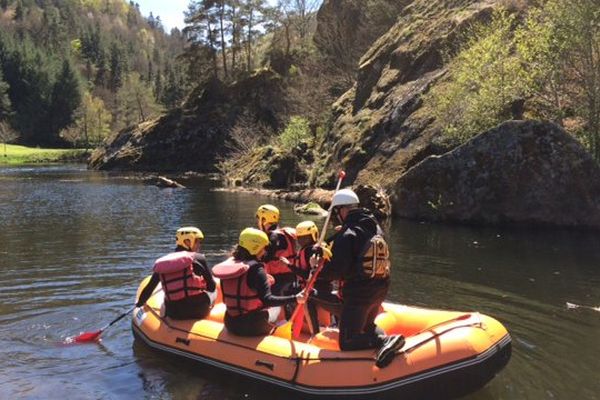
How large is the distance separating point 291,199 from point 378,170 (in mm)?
5001

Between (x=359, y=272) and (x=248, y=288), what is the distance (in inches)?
60.8

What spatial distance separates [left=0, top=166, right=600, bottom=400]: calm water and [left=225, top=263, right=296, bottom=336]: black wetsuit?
644 mm

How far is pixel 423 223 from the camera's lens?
2069 centimetres

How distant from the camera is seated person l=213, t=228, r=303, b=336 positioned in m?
7.27

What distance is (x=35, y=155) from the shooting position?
77188mm

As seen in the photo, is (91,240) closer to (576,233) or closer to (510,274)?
(510,274)

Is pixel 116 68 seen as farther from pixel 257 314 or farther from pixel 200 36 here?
pixel 257 314

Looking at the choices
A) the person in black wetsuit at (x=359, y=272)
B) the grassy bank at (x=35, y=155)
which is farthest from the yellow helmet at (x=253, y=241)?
the grassy bank at (x=35, y=155)

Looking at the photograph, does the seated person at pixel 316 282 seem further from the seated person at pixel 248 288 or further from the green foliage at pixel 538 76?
the green foliage at pixel 538 76

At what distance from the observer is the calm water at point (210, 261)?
760cm

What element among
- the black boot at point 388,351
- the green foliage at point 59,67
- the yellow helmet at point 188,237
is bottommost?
the black boot at point 388,351

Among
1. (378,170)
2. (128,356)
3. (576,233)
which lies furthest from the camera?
(378,170)

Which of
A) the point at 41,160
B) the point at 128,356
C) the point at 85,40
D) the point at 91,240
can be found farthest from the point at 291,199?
the point at 85,40

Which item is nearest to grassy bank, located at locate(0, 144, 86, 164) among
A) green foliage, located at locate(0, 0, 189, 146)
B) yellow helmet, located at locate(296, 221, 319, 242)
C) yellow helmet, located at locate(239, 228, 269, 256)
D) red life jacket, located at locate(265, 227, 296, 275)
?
green foliage, located at locate(0, 0, 189, 146)
